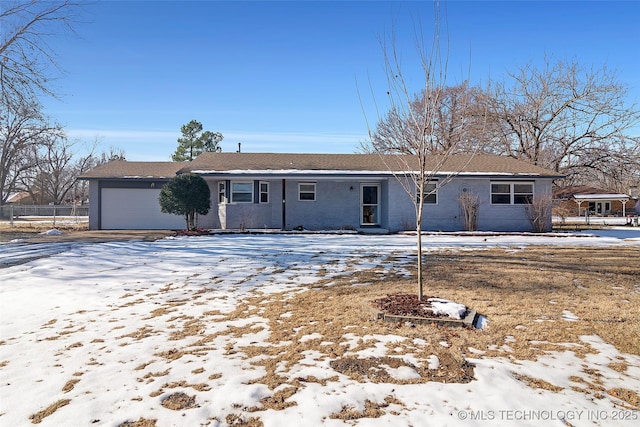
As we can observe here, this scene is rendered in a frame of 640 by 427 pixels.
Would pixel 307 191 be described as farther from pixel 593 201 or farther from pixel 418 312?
pixel 593 201

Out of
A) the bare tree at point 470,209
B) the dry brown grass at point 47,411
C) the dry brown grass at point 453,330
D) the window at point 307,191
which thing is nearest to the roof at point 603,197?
the bare tree at point 470,209

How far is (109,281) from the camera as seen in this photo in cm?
784

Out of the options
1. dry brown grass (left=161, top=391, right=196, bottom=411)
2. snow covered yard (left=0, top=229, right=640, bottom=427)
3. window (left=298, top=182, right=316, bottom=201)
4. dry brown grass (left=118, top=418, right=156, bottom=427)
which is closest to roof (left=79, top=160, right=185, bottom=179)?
window (left=298, top=182, right=316, bottom=201)

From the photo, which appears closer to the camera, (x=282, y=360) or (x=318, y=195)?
(x=282, y=360)

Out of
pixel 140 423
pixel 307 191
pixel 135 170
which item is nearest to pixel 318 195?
pixel 307 191

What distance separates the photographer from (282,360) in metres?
3.95

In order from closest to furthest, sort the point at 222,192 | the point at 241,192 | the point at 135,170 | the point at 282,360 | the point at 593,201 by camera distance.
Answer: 1. the point at 282,360
2. the point at 241,192
3. the point at 222,192
4. the point at 135,170
5. the point at 593,201

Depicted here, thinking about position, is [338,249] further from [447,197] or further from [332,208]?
[447,197]

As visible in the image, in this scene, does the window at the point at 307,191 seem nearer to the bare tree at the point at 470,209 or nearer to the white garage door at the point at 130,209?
the white garage door at the point at 130,209

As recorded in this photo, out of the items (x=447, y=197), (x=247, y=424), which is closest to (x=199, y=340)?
(x=247, y=424)

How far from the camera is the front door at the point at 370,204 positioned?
1925cm

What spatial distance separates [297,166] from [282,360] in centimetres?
1555

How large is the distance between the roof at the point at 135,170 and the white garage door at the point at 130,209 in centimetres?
70

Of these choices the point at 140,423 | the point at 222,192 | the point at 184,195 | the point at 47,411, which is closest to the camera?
the point at 140,423
